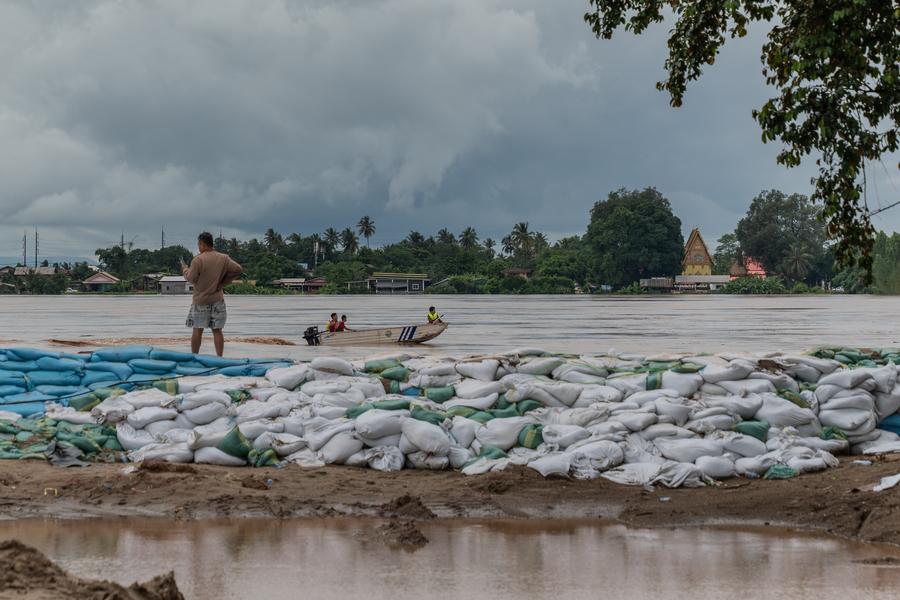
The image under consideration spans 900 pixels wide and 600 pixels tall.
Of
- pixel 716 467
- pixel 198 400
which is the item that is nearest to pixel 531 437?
pixel 716 467

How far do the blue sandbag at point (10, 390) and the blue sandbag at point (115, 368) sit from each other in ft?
1.82

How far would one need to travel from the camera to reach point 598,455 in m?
5.82

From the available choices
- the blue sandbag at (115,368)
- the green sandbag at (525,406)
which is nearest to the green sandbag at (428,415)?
the green sandbag at (525,406)

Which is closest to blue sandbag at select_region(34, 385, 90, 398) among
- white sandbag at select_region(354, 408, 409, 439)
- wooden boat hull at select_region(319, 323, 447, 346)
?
white sandbag at select_region(354, 408, 409, 439)

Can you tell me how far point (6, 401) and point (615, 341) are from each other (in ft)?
49.8

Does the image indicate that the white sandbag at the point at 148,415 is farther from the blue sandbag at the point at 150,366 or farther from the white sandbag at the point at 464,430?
the white sandbag at the point at 464,430

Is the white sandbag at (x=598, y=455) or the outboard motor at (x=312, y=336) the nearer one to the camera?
the white sandbag at (x=598, y=455)

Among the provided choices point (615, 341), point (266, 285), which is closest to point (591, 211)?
point (266, 285)

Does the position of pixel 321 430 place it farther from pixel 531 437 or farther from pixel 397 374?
pixel 531 437

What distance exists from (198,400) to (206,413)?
15cm

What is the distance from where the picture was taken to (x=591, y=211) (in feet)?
347

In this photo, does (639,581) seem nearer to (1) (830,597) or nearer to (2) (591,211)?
(1) (830,597)

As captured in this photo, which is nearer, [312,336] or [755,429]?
[755,429]

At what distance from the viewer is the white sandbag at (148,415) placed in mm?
6344
